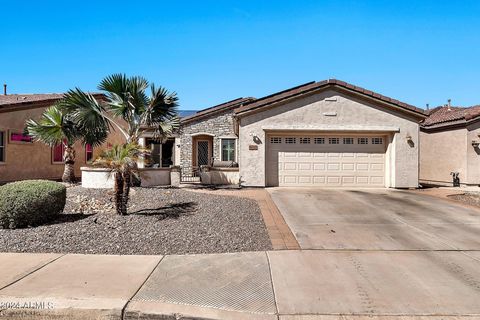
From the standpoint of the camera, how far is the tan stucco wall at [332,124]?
14.6m

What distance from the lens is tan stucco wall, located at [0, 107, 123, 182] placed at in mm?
16078

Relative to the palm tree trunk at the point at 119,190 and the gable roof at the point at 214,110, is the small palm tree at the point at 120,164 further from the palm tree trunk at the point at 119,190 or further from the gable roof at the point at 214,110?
the gable roof at the point at 214,110

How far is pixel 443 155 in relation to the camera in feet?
59.9

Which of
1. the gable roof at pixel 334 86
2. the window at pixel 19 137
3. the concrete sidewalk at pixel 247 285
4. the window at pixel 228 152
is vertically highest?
the gable roof at pixel 334 86

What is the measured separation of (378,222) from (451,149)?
1234 cm

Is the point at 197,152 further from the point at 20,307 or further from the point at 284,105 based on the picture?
the point at 20,307

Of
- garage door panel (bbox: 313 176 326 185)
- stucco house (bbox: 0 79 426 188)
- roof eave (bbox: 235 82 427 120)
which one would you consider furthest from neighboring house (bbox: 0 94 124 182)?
garage door panel (bbox: 313 176 326 185)

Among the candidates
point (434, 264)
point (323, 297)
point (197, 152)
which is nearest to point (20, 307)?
point (323, 297)

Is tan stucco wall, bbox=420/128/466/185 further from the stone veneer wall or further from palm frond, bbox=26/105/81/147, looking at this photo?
palm frond, bbox=26/105/81/147

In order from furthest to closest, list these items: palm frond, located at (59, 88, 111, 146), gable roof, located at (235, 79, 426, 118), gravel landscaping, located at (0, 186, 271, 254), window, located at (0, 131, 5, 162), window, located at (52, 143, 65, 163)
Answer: window, located at (52, 143, 65, 163) < window, located at (0, 131, 5, 162) < gable roof, located at (235, 79, 426, 118) < palm frond, located at (59, 88, 111, 146) < gravel landscaping, located at (0, 186, 271, 254)

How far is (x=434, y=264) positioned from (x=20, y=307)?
555cm

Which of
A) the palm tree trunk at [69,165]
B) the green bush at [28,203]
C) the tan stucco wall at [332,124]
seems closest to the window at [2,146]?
the palm tree trunk at [69,165]

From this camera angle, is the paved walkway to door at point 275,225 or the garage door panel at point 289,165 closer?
the paved walkway to door at point 275,225

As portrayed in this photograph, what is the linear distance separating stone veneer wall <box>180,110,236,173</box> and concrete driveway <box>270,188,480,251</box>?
1127cm
